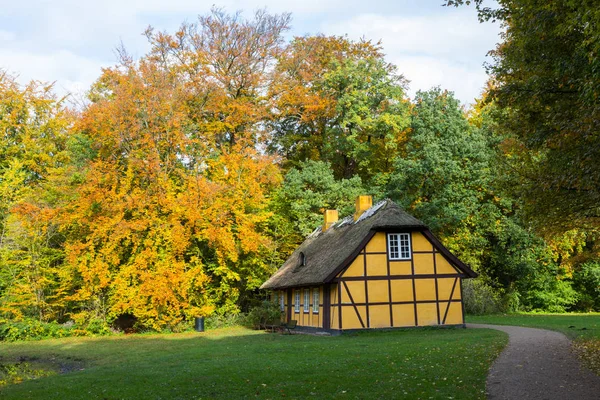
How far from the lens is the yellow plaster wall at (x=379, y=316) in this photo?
24703 mm

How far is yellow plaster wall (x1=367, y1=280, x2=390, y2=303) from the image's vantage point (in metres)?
24.9

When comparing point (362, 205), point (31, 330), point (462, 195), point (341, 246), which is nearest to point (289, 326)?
point (341, 246)

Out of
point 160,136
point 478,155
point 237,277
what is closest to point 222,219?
point 237,277

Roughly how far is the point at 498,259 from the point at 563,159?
24.9 metres

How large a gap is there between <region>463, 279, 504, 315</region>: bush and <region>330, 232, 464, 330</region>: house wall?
9.25 metres

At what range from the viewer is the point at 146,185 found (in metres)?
31.2

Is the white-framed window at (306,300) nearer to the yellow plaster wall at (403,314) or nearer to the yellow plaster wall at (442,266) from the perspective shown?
the yellow plaster wall at (403,314)

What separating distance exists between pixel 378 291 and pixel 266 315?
7.78 meters

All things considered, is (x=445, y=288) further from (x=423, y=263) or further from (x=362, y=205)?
(x=362, y=205)

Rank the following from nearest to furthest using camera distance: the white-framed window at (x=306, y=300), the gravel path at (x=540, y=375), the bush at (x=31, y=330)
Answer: the gravel path at (x=540, y=375) → the bush at (x=31, y=330) → the white-framed window at (x=306, y=300)

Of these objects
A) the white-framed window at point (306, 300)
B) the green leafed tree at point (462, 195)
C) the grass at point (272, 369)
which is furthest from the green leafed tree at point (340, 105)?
the grass at point (272, 369)

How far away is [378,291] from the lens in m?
25.0

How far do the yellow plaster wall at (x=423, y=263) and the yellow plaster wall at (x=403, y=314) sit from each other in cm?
166

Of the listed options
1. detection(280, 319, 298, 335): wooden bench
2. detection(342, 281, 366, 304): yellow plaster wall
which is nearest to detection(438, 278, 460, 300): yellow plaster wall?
detection(342, 281, 366, 304): yellow plaster wall
